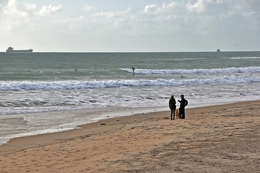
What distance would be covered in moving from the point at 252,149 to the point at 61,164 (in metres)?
4.35

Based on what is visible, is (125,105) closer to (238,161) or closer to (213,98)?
(213,98)

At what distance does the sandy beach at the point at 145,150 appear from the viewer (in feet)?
25.5

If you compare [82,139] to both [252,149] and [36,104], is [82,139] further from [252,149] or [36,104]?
[36,104]

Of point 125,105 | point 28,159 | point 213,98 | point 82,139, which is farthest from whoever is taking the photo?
point 213,98

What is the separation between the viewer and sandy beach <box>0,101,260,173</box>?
25.5 ft

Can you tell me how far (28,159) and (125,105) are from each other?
12574mm

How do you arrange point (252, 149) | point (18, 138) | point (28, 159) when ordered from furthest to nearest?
point (18, 138), point (28, 159), point (252, 149)

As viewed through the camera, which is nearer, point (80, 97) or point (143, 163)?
point (143, 163)

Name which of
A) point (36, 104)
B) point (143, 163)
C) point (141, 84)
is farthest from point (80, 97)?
point (143, 163)

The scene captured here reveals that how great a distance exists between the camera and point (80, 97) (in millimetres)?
25328

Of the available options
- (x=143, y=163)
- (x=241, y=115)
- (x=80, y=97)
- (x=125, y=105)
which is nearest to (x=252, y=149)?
(x=143, y=163)

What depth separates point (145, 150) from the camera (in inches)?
363

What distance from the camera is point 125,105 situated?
857 inches

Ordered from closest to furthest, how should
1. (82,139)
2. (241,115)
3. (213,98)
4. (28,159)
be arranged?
1. (28,159)
2. (82,139)
3. (241,115)
4. (213,98)
